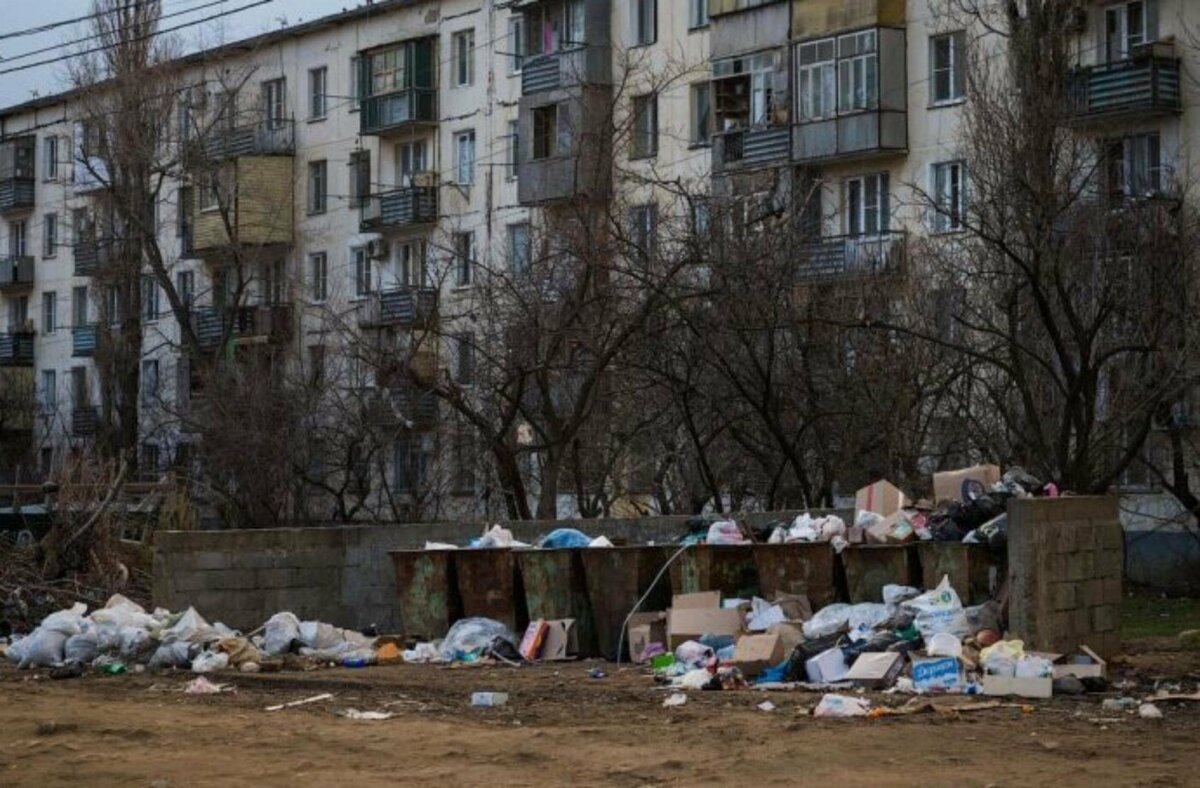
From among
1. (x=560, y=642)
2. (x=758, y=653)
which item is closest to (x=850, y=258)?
(x=560, y=642)

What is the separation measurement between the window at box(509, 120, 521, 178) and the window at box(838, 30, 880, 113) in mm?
9273

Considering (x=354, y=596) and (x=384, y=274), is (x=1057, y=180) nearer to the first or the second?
(x=354, y=596)

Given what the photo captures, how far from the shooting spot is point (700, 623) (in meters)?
17.1

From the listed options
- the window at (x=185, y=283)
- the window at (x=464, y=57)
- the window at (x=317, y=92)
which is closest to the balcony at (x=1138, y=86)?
the window at (x=464, y=57)

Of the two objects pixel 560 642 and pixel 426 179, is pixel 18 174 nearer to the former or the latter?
pixel 426 179

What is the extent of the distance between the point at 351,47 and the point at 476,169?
6.24 metres

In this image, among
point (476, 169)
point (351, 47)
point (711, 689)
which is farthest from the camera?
point (351, 47)

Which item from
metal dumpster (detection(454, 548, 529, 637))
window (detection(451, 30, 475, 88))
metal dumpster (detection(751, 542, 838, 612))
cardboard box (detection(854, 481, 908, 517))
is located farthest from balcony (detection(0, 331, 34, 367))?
metal dumpster (detection(751, 542, 838, 612))

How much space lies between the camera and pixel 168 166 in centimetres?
5028

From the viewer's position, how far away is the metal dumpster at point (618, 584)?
18250 mm

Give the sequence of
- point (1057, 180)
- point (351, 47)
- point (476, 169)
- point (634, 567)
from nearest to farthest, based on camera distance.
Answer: point (634, 567) < point (1057, 180) < point (476, 169) < point (351, 47)

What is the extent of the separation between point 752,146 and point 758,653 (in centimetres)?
2398

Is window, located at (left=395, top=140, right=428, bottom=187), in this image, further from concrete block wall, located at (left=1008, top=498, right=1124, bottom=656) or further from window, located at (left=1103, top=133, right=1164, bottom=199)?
concrete block wall, located at (left=1008, top=498, right=1124, bottom=656)

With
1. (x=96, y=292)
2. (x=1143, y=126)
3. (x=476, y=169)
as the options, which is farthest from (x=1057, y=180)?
(x=96, y=292)
